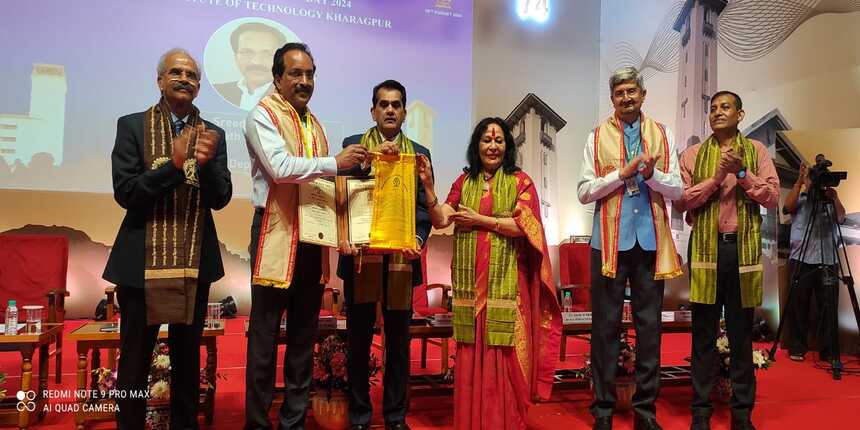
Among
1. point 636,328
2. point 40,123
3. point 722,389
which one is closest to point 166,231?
point 636,328

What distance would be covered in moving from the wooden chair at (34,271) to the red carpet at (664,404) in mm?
518

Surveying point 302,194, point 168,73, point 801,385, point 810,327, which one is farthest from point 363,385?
point 810,327

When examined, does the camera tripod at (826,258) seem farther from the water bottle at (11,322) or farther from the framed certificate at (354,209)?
the water bottle at (11,322)

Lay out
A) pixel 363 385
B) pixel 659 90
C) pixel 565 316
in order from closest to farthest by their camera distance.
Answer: pixel 363 385
pixel 565 316
pixel 659 90

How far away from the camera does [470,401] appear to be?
2713mm

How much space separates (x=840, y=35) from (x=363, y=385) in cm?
559

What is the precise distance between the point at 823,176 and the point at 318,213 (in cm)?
410

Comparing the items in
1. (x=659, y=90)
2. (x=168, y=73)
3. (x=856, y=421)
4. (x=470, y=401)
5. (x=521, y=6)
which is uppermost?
(x=521, y=6)

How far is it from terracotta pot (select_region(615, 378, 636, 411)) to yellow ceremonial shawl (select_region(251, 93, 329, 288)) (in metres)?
2.09

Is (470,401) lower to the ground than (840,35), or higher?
lower

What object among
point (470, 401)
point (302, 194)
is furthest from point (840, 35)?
point (302, 194)

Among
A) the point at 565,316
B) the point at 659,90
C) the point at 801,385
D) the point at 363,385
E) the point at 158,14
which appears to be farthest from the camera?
the point at 659,90

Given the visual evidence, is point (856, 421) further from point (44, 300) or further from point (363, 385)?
point (44, 300)

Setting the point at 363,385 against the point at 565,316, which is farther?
the point at 565,316
